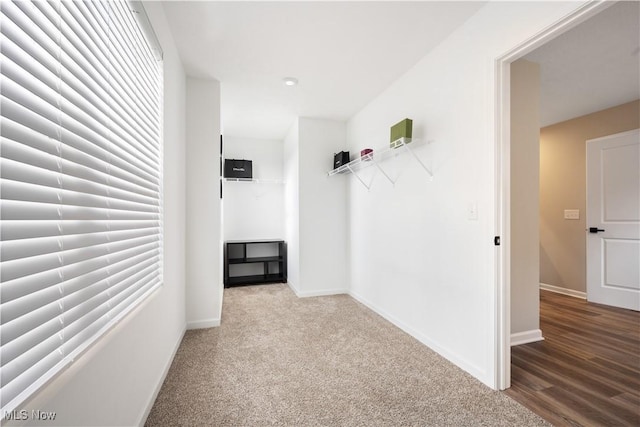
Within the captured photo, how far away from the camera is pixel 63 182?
34.1 inches

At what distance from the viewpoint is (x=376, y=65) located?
2689 millimetres

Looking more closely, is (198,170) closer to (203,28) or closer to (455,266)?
(203,28)

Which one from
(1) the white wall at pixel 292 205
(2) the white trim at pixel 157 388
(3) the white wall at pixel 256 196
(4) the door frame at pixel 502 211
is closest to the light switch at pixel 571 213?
(4) the door frame at pixel 502 211

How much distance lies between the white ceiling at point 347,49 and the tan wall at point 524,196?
11.5 inches

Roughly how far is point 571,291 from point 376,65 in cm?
408

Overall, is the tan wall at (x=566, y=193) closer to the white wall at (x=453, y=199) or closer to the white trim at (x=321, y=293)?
the white wall at (x=453, y=199)

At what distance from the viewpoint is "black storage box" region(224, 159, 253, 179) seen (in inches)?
183

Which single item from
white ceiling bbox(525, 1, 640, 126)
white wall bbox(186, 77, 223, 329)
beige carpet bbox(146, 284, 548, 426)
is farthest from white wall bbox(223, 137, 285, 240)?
white ceiling bbox(525, 1, 640, 126)

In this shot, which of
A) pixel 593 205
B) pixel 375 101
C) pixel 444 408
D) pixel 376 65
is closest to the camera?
pixel 444 408

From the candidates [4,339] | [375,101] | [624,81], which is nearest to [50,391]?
[4,339]

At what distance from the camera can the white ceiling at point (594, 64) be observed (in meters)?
2.12

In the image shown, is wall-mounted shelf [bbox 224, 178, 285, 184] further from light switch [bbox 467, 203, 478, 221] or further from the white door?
the white door

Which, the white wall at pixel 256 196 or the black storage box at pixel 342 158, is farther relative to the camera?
the white wall at pixel 256 196

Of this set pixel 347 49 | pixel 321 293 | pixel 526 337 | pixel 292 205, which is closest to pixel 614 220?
pixel 526 337
